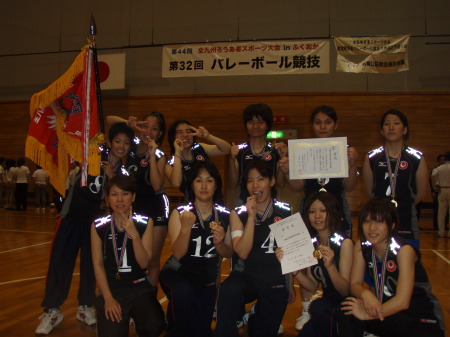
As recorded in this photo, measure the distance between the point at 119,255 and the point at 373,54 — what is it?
877cm

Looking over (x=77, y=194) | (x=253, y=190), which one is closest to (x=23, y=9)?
(x=77, y=194)

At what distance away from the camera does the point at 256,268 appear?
119 inches

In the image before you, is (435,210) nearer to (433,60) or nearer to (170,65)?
(433,60)

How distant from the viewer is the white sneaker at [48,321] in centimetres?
313

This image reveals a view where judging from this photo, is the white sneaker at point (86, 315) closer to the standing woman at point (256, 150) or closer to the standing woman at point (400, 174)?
the standing woman at point (256, 150)

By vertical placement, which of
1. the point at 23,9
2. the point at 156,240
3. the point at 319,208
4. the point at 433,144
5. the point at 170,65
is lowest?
the point at 156,240

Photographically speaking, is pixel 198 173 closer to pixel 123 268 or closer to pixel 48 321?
pixel 123 268

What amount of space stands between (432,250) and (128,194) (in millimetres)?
6114

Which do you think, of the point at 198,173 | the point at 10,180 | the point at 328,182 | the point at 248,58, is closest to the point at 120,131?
the point at 198,173

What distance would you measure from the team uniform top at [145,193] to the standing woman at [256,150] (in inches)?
26.9

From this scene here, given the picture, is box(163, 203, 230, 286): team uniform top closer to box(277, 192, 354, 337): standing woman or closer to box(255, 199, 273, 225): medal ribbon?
box(255, 199, 273, 225): medal ribbon

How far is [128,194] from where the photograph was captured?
2.99 m

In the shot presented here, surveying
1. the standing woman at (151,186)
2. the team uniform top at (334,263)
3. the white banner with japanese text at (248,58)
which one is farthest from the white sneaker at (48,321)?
the white banner with japanese text at (248,58)

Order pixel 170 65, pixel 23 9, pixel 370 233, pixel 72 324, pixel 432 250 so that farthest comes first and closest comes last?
1. pixel 23 9
2. pixel 170 65
3. pixel 432 250
4. pixel 72 324
5. pixel 370 233
